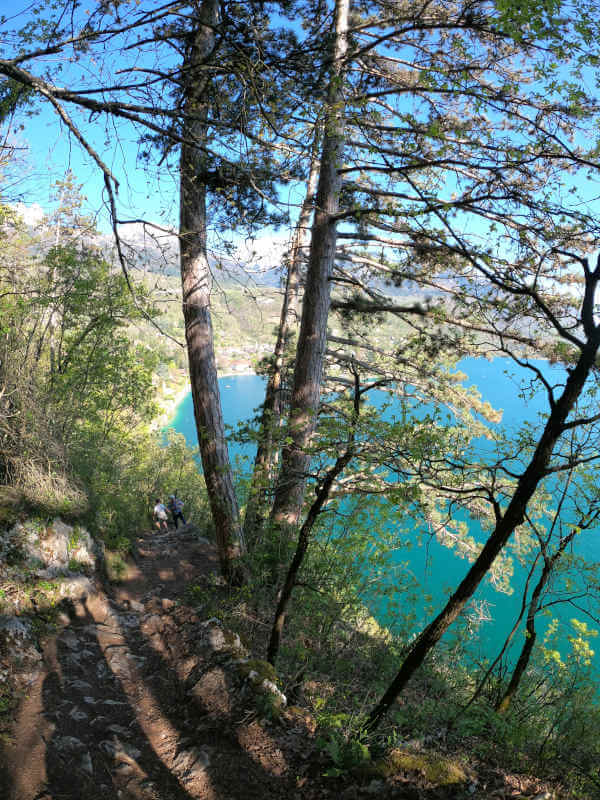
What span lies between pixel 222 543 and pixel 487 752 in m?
3.59

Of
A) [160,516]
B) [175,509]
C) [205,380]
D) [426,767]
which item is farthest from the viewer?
[175,509]

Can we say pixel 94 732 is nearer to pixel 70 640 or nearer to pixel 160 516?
pixel 70 640

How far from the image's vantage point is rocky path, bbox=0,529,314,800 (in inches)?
117

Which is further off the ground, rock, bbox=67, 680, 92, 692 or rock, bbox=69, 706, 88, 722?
rock, bbox=67, 680, 92, 692

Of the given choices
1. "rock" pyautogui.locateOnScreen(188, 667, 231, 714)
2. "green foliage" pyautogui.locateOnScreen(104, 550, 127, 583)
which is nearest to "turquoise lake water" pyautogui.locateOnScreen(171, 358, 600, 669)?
"green foliage" pyautogui.locateOnScreen(104, 550, 127, 583)

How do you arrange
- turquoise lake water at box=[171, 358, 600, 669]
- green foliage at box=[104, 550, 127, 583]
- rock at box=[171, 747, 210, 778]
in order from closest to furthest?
1. rock at box=[171, 747, 210, 778]
2. green foliage at box=[104, 550, 127, 583]
3. turquoise lake water at box=[171, 358, 600, 669]

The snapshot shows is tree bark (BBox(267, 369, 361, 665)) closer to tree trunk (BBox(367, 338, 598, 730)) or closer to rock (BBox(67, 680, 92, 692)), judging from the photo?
tree trunk (BBox(367, 338, 598, 730))

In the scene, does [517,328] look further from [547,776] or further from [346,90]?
[547,776]

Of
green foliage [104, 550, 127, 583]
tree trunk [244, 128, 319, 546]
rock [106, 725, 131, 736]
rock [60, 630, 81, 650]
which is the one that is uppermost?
tree trunk [244, 128, 319, 546]

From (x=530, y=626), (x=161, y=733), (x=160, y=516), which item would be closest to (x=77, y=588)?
(x=161, y=733)

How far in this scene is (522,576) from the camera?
20328 millimetres

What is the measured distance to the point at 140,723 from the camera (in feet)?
12.3

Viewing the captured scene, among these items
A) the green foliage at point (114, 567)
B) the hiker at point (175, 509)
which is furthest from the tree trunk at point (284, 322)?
the hiker at point (175, 509)

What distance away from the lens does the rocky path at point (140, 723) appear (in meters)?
2.98
